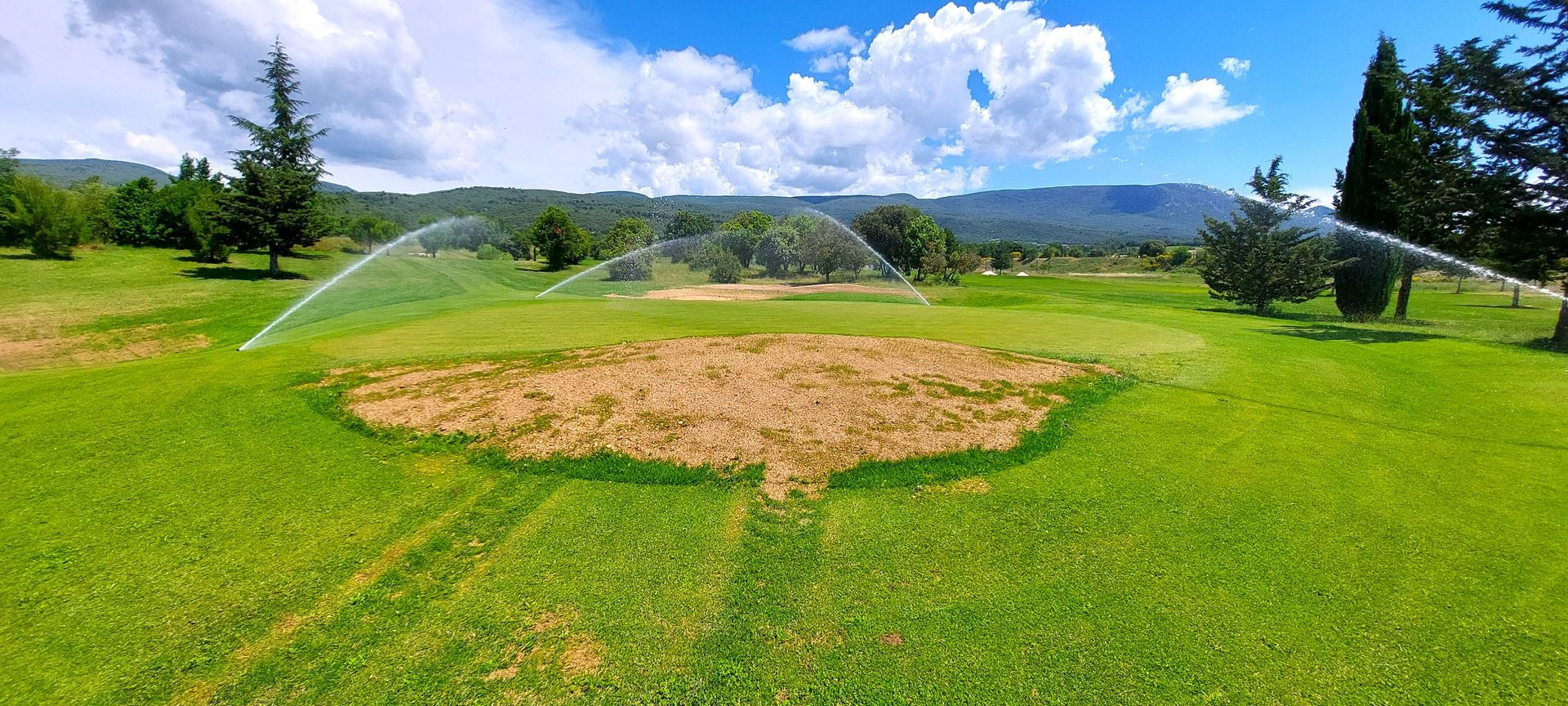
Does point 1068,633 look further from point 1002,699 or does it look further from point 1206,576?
point 1206,576

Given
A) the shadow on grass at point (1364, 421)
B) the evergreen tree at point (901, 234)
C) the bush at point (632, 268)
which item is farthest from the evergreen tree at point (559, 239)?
the shadow on grass at point (1364, 421)

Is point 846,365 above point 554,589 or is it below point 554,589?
above

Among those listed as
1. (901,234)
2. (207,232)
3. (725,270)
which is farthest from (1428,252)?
(207,232)

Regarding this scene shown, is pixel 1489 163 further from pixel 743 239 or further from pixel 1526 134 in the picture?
pixel 743 239

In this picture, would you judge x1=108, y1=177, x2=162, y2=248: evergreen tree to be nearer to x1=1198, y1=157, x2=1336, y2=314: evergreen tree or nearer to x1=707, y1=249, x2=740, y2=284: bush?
x1=707, y1=249, x2=740, y2=284: bush

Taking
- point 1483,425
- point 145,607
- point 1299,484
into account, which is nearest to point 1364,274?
point 1483,425

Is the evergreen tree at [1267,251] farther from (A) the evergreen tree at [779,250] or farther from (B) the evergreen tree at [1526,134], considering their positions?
(A) the evergreen tree at [779,250]

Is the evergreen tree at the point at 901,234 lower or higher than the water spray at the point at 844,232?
higher
